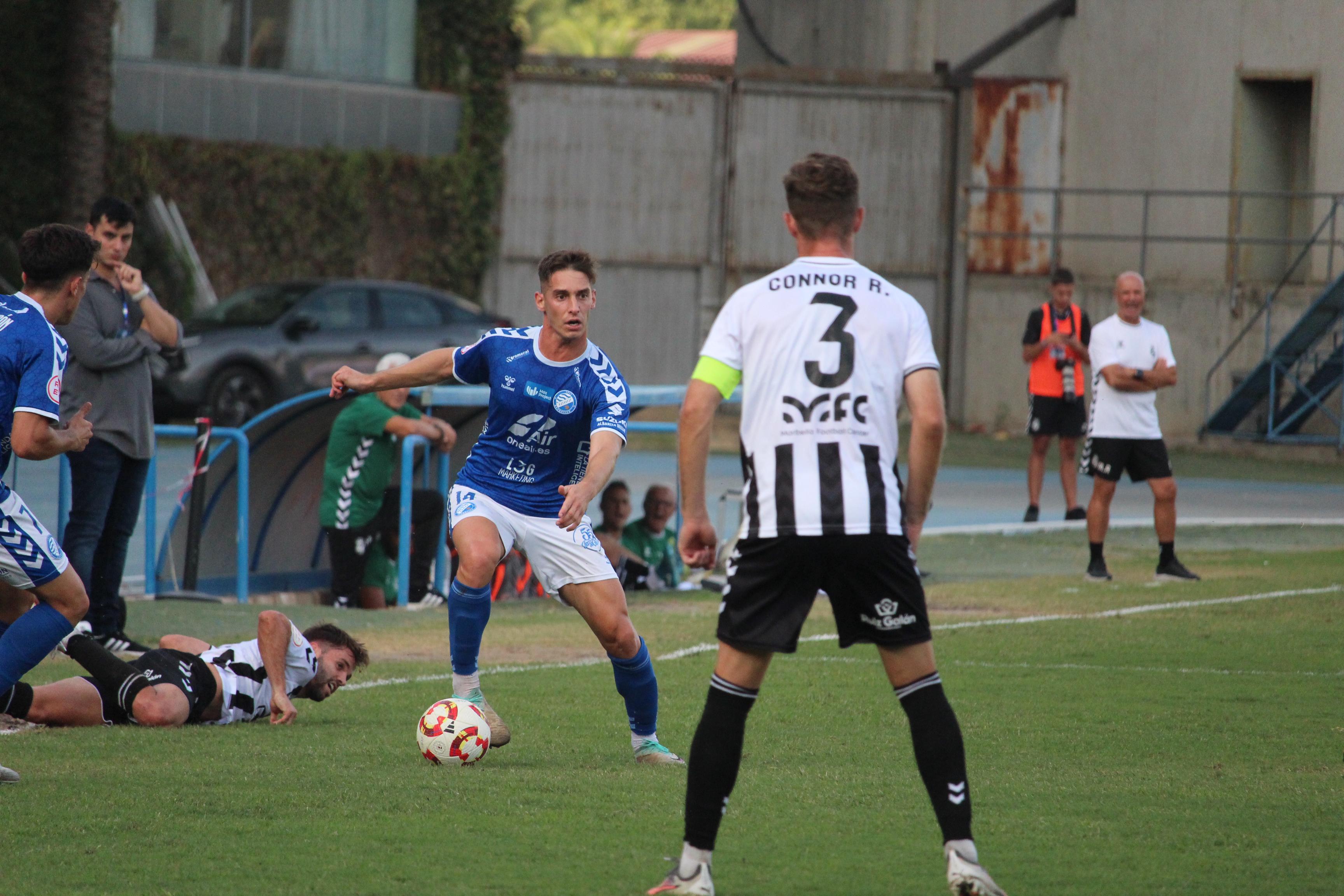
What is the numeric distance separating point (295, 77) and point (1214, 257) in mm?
13990

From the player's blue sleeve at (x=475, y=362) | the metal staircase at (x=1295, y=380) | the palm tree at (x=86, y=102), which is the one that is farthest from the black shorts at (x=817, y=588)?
the metal staircase at (x=1295, y=380)

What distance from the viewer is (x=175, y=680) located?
7.57 m

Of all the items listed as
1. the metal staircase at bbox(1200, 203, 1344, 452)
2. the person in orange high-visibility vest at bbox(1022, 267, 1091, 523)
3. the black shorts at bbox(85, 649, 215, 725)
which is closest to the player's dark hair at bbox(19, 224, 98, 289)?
the black shorts at bbox(85, 649, 215, 725)

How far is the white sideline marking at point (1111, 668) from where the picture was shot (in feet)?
30.5

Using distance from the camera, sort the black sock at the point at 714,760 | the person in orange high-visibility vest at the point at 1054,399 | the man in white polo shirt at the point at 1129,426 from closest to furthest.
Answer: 1. the black sock at the point at 714,760
2. the man in white polo shirt at the point at 1129,426
3. the person in orange high-visibility vest at the point at 1054,399

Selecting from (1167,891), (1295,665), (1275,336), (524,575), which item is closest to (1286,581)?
(1295,665)

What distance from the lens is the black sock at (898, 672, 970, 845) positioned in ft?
15.7

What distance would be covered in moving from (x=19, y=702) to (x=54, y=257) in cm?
204

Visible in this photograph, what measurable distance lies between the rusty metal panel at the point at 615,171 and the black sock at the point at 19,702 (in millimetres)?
21496

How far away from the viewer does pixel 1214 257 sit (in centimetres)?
2641

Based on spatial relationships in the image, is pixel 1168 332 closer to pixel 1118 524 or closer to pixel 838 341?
pixel 1118 524

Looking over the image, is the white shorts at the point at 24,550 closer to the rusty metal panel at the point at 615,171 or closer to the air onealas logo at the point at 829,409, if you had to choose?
the air onealas logo at the point at 829,409

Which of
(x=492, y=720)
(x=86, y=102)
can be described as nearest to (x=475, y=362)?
(x=492, y=720)

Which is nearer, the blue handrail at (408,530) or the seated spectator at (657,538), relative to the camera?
the blue handrail at (408,530)
